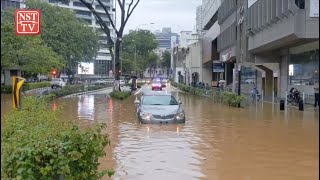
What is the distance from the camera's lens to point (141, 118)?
1950cm

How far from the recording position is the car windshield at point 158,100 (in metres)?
20.9

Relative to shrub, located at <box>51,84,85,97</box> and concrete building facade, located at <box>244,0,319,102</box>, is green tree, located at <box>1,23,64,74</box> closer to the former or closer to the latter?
shrub, located at <box>51,84,85,97</box>

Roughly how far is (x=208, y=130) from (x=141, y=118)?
2795 millimetres

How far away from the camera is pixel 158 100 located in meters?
21.2

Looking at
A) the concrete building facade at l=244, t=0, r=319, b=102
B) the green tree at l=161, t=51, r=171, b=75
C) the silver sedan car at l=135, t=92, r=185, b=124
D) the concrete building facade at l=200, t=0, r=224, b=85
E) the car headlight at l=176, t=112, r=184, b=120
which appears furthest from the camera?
the green tree at l=161, t=51, r=171, b=75

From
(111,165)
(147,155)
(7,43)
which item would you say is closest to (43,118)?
(111,165)

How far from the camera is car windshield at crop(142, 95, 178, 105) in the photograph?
20922mm

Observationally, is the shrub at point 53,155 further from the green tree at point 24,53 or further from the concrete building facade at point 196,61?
the concrete building facade at point 196,61

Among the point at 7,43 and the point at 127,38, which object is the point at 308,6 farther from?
the point at 127,38

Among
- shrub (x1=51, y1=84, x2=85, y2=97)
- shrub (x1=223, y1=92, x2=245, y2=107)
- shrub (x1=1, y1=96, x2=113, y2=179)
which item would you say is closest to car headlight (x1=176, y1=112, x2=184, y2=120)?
shrub (x1=223, y1=92, x2=245, y2=107)

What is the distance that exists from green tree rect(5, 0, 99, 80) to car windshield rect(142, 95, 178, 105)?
1459 inches

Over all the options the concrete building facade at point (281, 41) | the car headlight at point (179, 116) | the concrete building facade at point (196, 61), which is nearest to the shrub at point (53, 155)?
the car headlight at point (179, 116)

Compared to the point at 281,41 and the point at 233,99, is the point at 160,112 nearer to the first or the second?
the point at 233,99

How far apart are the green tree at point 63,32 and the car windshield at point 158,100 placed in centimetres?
3705
